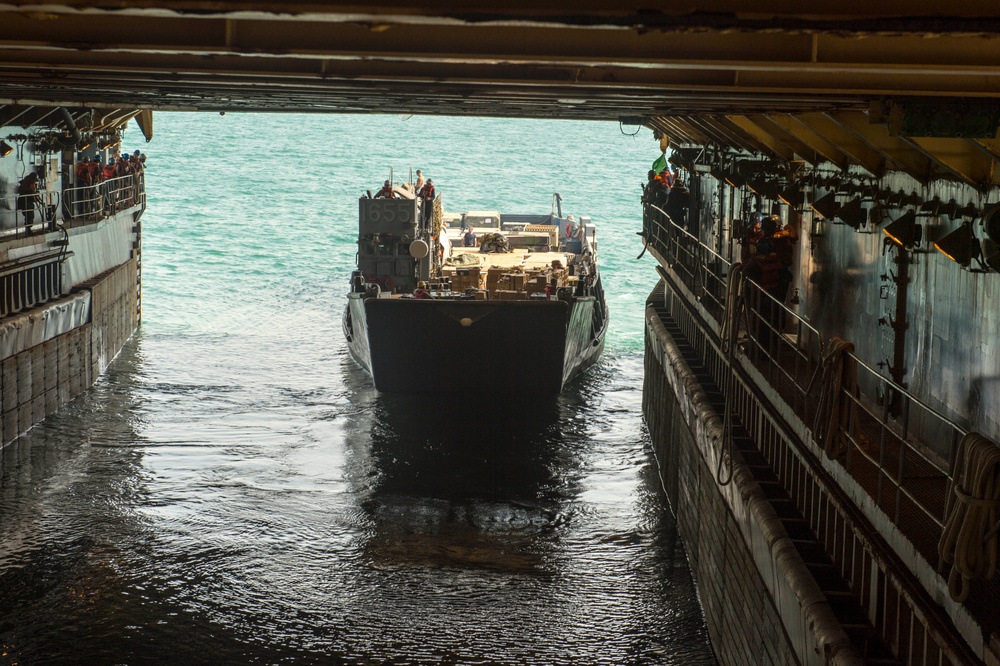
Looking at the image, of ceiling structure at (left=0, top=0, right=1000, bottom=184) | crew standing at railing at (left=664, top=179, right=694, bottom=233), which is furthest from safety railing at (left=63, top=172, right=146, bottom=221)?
ceiling structure at (left=0, top=0, right=1000, bottom=184)

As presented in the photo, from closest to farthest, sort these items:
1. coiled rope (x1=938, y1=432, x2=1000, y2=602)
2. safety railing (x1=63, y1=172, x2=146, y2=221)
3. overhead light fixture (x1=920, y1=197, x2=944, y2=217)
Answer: coiled rope (x1=938, y1=432, x2=1000, y2=602), overhead light fixture (x1=920, y1=197, x2=944, y2=217), safety railing (x1=63, y1=172, x2=146, y2=221)

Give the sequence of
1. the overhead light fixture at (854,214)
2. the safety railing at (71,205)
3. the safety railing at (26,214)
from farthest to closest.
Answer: the safety railing at (71,205)
the safety railing at (26,214)
the overhead light fixture at (854,214)

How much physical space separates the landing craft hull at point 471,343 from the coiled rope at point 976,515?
18.0m

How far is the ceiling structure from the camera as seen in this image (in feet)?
17.4

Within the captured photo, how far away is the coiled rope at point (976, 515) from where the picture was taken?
19.8ft

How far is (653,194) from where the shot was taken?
977 inches

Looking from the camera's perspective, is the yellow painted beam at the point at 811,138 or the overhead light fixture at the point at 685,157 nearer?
the yellow painted beam at the point at 811,138

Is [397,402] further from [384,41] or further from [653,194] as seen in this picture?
[384,41]

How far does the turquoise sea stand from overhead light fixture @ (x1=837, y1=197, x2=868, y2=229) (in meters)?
4.99

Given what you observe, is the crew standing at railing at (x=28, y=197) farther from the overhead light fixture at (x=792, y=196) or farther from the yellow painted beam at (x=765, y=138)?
the overhead light fixture at (x=792, y=196)

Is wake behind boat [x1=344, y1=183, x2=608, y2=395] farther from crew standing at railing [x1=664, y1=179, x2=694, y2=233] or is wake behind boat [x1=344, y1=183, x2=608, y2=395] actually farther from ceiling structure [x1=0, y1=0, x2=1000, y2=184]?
ceiling structure [x1=0, y1=0, x2=1000, y2=184]

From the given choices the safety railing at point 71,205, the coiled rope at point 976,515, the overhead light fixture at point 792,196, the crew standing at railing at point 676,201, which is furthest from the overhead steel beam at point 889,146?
the safety railing at point 71,205

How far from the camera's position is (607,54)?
7.04 metres

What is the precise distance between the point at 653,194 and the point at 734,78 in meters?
16.1
